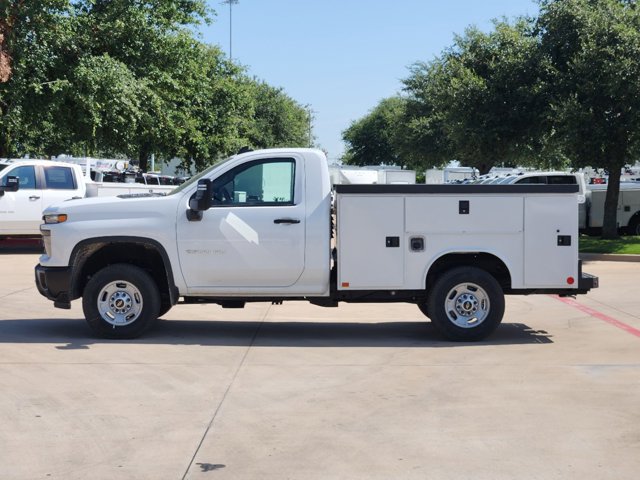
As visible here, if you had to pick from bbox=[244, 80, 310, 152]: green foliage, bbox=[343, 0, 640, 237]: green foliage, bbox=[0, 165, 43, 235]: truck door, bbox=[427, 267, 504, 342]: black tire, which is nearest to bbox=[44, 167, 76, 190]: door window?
bbox=[0, 165, 43, 235]: truck door

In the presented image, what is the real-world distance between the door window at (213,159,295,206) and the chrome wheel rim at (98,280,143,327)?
1.40m

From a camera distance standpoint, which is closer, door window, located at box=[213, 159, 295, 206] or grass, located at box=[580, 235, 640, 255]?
door window, located at box=[213, 159, 295, 206]

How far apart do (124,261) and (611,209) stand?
1780 centimetres

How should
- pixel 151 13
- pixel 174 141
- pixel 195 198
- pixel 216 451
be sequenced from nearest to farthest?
pixel 216 451
pixel 195 198
pixel 151 13
pixel 174 141

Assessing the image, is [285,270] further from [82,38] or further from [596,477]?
[82,38]

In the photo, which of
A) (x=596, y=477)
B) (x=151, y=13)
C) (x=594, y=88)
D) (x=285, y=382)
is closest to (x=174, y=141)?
(x=151, y=13)

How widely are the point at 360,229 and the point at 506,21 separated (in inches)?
742

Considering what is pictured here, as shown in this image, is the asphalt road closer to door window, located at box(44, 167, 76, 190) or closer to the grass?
the grass

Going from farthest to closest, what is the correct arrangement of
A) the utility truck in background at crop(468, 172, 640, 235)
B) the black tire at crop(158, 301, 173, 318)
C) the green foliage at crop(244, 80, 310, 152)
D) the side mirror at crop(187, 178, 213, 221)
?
the green foliage at crop(244, 80, 310, 152), the utility truck in background at crop(468, 172, 640, 235), the black tire at crop(158, 301, 173, 318), the side mirror at crop(187, 178, 213, 221)

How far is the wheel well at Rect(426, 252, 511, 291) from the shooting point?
10445 millimetres

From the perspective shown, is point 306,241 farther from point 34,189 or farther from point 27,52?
point 27,52

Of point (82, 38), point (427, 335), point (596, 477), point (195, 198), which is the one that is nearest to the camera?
point (596, 477)

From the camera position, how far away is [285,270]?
10148mm

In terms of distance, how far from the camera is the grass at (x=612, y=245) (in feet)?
72.6
